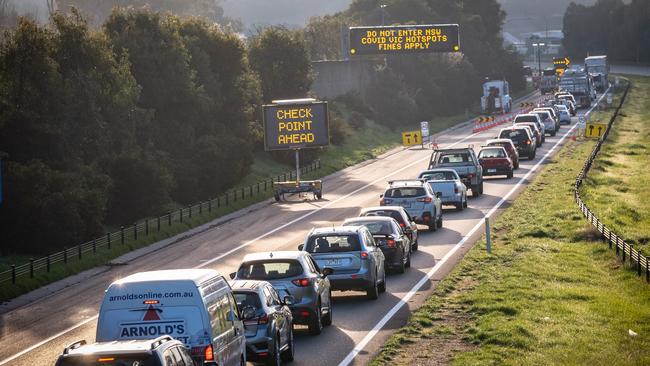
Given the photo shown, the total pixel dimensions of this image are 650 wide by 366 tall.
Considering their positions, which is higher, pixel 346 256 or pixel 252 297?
pixel 252 297

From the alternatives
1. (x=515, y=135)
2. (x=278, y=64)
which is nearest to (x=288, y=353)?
(x=515, y=135)

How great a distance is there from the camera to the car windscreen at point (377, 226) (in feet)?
109

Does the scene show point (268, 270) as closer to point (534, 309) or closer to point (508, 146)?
point (534, 309)

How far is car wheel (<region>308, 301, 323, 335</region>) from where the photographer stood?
2430 centimetres

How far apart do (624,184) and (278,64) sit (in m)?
30.6

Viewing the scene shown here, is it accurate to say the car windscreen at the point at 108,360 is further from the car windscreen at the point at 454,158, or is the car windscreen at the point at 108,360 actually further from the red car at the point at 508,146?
the red car at the point at 508,146

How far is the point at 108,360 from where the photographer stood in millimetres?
13852

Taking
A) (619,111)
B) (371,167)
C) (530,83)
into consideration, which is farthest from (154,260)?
(530,83)

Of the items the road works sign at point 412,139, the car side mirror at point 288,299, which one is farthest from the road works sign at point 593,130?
the car side mirror at point 288,299

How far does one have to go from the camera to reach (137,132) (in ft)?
207

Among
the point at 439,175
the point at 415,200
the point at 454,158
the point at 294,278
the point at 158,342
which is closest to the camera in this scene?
the point at 158,342

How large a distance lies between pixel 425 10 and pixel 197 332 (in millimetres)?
131280

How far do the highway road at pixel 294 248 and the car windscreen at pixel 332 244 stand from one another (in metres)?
1.33

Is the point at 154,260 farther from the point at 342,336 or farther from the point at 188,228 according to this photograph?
the point at 342,336
